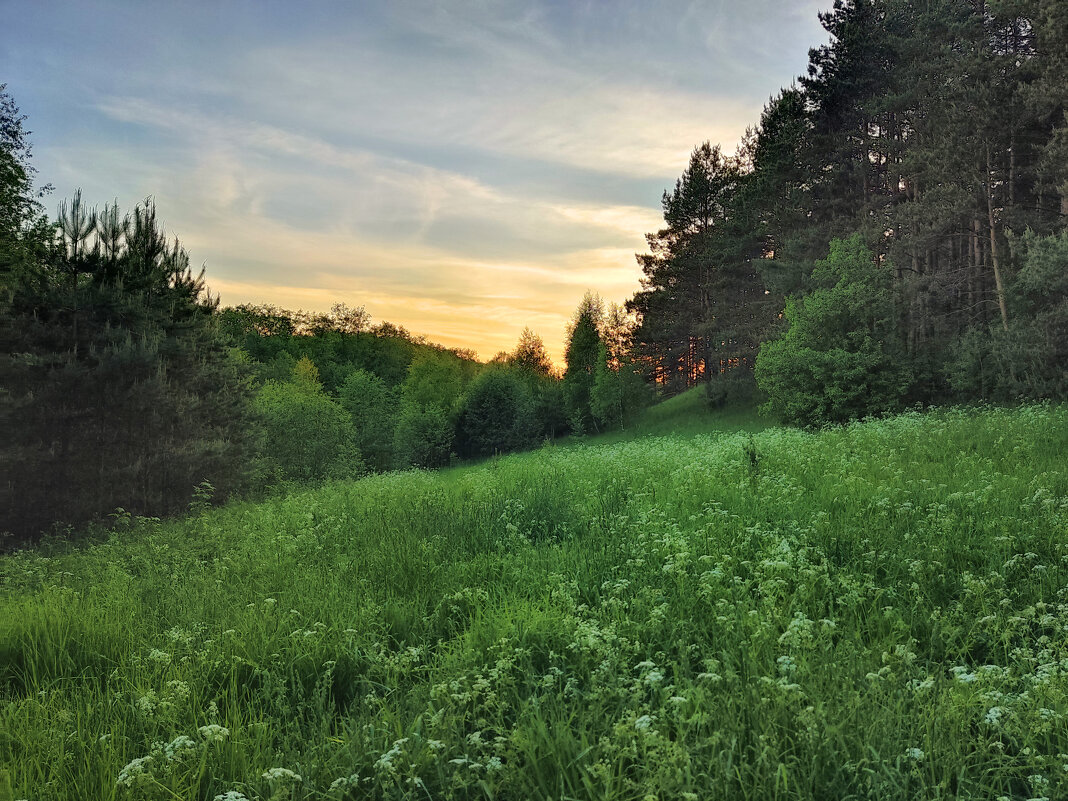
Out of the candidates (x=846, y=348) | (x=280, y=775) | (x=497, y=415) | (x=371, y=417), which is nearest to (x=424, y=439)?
(x=497, y=415)

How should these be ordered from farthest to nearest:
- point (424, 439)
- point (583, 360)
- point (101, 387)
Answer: point (583, 360) < point (424, 439) < point (101, 387)

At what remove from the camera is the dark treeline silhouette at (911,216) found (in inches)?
842

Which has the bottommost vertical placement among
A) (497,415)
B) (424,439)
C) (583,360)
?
(424,439)

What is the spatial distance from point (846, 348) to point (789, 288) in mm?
8848

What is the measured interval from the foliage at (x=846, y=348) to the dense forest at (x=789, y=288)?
0.11 meters

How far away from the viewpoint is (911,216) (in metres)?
26.3

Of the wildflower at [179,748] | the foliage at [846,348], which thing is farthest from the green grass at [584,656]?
the foliage at [846,348]

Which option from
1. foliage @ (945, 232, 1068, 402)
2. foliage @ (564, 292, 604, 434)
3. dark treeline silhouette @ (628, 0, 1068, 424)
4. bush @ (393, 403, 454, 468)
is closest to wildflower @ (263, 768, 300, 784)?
foliage @ (945, 232, 1068, 402)

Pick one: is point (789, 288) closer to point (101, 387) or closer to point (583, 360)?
point (583, 360)

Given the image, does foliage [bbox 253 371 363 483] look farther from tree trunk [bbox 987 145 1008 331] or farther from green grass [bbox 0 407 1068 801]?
tree trunk [bbox 987 145 1008 331]

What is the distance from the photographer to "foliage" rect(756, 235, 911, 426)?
23750mm

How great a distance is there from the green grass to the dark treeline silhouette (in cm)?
1806

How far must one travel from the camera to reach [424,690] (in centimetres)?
351

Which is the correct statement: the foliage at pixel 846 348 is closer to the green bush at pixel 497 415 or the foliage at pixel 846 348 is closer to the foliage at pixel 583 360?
the foliage at pixel 583 360
